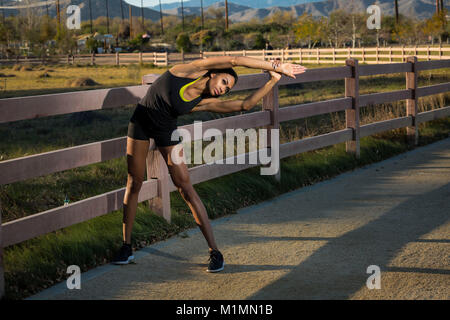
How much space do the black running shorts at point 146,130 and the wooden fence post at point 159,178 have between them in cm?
92

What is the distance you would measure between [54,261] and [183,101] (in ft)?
5.19

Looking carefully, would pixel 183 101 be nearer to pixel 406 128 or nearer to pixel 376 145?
pixel 376 145

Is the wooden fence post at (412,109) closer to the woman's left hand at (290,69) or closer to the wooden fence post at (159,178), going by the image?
the wooden fence post at (159,178)

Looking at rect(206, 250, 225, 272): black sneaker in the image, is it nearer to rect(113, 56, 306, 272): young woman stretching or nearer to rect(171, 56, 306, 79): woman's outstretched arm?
rect(113, 56, 306, 272): young woman stretching

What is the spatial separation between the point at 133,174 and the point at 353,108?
5.15 m

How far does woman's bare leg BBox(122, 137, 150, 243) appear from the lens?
518cm

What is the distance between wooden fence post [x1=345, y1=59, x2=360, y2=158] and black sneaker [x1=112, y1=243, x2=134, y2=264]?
506 centimetres

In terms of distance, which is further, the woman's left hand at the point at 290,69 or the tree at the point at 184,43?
the tree at the point at 184,43

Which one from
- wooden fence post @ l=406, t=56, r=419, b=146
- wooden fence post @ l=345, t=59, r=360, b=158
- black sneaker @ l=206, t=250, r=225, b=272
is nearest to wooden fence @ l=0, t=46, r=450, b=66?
wooden fence post @ l=406, t=56, r=419, b=146

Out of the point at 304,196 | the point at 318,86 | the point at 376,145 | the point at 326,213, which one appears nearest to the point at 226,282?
the point at 326,213

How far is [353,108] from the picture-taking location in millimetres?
9695

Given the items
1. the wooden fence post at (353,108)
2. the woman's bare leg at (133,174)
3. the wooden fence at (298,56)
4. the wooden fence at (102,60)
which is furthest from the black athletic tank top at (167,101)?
the wooden fence at (102,60)

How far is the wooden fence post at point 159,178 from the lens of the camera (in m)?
6.16

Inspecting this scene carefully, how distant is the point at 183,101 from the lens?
4.88 meters
